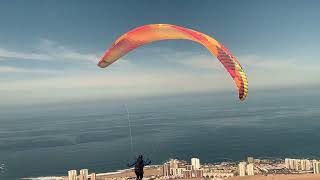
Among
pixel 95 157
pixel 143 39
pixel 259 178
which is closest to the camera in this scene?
pixel 143 39

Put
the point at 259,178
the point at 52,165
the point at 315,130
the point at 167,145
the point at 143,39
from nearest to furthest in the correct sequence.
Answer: the point at 143,39, the point at 259,178, the point at 52,165, the point at 167,145, the point at 315,130

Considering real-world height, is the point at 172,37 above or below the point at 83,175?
above

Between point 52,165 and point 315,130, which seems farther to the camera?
point 315,130

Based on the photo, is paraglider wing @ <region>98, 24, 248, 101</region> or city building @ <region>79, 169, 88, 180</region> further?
city building @ <region>79, 169, 88, 180</region>

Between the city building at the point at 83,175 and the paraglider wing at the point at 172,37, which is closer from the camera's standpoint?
the paraglider wing at the point at 172,37

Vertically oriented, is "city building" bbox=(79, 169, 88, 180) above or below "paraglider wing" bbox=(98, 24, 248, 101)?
below

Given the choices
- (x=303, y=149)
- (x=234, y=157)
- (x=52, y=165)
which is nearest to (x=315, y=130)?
(x=303, y=149)

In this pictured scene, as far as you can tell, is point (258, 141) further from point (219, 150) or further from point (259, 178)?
point (259, 178)

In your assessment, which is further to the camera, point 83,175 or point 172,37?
point 83,175
